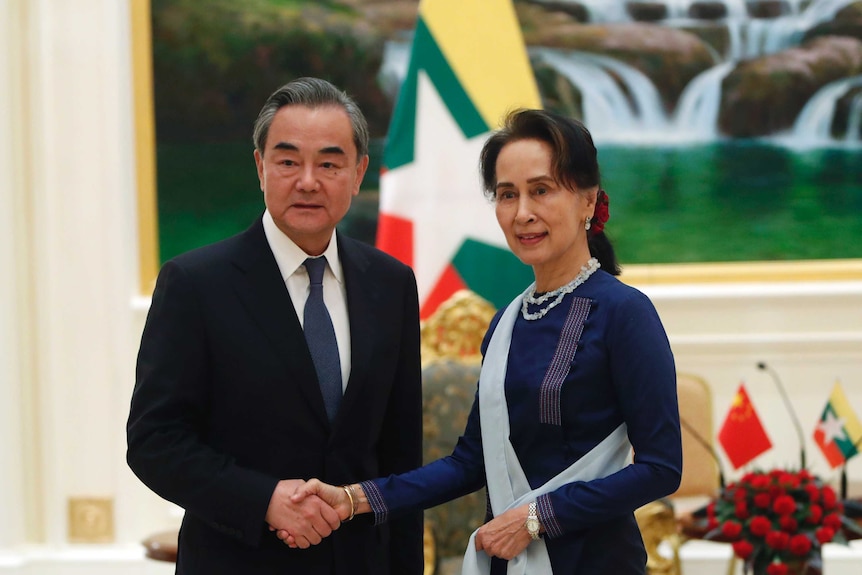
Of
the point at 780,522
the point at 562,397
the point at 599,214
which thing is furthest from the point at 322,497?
the point at 780,522

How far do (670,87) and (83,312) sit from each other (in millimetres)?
3095

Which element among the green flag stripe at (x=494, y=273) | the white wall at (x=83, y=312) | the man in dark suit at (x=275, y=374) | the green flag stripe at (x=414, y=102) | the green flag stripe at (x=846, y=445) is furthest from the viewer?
the white wall at (x=83, y=312)

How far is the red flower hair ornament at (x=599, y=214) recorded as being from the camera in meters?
1.99

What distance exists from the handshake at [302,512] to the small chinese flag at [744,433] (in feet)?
6.14

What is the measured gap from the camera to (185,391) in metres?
1.89

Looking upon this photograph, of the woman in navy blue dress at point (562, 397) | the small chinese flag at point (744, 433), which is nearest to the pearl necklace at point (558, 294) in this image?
the woman in navy blue dress at point (562, 397)

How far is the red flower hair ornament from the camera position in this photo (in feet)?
6.53

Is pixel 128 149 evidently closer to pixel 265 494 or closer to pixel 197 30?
pixel 197 30

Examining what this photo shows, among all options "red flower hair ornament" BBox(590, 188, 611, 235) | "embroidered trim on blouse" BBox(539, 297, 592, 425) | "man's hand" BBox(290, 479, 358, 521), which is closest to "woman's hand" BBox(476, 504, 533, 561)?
"embroidered trim on blouse" BBox(539, 297, 592, 425)

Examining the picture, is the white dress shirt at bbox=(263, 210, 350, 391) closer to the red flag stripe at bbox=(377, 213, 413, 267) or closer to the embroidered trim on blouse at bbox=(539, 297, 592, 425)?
the embroidered trim on blouse at bbox=(539, 297, 592, 425)

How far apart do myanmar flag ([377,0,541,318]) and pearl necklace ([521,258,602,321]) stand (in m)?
2.03

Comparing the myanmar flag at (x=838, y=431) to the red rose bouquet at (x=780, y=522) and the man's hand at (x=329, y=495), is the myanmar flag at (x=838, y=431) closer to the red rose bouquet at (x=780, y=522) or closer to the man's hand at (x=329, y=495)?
the red rose bouquet at (x=780, y=522)

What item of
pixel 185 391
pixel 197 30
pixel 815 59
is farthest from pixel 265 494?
pixel 815 59

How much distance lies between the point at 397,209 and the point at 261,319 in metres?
2.20
